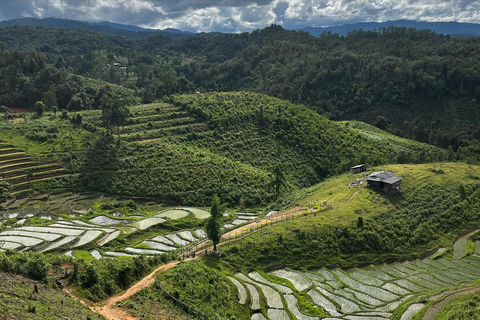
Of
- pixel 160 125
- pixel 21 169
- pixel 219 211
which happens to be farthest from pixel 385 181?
pixel 21 169

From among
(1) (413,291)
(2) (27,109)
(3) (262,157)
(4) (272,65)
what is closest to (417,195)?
(1) (413,291)

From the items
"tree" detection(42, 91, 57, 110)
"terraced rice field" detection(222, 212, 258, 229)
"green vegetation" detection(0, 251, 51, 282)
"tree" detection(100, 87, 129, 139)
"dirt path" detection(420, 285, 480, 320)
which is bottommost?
"dirt path" detection(420, 285, 480, 320)

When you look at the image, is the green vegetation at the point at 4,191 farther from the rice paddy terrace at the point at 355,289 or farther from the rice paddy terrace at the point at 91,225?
the rice paddy terrace at the point at 355,289

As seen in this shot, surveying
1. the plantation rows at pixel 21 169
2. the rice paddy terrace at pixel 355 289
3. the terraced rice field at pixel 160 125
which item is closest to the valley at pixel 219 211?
the rice paddy terrace at pixel 355 289

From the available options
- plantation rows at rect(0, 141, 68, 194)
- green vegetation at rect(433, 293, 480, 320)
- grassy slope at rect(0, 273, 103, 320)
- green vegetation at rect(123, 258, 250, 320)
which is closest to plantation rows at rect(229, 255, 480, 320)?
green vegetation at rect(123, 258, 250, 320)

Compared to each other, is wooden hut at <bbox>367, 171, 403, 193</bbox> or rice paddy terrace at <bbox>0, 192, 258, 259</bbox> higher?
wooden hut at <bbox>367, 171, 403, 193</bbox>

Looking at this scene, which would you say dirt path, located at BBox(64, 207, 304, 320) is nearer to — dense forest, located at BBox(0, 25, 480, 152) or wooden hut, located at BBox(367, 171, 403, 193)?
wooden hut, located at BBox(367, 171, 403, 193)

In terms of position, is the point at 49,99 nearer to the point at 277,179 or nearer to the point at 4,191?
the point at 4,191
